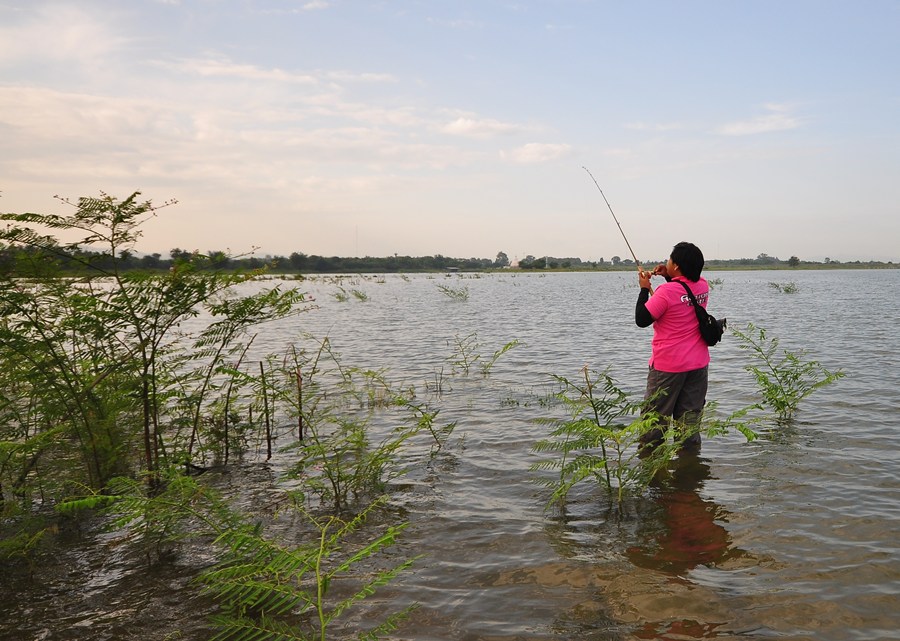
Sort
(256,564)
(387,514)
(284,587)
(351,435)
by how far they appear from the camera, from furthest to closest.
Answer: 1. (351,435)
2. (387,514)
3. (256,564)
4. (284,587)

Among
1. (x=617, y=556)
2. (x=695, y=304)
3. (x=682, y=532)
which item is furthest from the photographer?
(x=695, y=304)

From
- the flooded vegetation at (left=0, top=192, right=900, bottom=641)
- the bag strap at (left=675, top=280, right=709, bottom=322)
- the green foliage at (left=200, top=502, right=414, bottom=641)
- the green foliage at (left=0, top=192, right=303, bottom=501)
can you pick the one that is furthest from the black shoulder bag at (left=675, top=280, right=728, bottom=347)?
the green foliage at (left=0, top=192, right=303, bottom=501)

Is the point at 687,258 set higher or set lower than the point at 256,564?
higher

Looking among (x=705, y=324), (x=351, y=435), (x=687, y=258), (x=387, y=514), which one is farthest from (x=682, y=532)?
(x=351, y=435)

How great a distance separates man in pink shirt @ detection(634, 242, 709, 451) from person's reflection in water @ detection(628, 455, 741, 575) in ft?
1.88

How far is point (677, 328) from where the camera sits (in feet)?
22.3

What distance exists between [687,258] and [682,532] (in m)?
3.01

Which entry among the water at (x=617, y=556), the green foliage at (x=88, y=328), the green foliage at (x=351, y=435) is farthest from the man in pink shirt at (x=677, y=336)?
the green foliage at (x=88, y=328)

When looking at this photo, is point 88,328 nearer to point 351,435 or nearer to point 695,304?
point 351,435

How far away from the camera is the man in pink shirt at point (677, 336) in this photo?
6.69 m

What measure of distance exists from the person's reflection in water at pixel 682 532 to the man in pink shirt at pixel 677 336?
0.57 m

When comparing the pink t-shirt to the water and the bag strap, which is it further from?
the water

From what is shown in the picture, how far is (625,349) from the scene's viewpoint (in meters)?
17.0

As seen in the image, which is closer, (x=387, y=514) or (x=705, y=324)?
(x=387, y=514)
